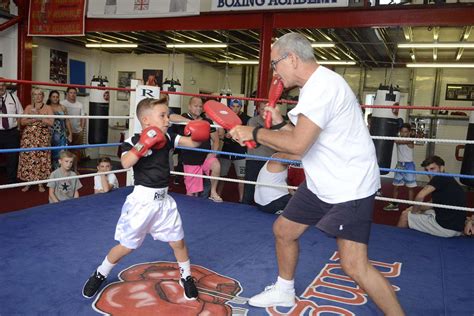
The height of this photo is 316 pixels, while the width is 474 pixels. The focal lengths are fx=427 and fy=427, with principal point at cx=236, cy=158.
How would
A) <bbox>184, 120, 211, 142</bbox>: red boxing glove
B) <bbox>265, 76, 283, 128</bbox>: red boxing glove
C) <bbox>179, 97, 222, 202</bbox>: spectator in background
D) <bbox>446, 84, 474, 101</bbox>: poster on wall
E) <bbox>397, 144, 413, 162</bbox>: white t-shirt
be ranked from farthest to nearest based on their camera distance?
<bbox>446, 84, 474, 101</bbox>: poster on wall, <bbox>397, 144, 413, 162</bbox>: white t-shirt, <bbox>179, 97, 222, 202</bbox>: spectator in background, <bbox>184, 120, 211, 142</bbox>: red boxing glove, <bbox>265, 76, 283, 128</bbox>: red boxing glove

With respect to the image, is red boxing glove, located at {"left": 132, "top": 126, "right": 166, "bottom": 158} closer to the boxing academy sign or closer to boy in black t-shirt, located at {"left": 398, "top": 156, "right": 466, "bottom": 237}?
boy in black t-shirt, located at {"left": 398, "top": 156, "right": 466, "bottom": 237}

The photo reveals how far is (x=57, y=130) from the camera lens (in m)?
5.28

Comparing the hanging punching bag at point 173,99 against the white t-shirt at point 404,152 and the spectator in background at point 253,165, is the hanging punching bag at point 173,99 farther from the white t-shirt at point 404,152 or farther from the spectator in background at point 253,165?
the white t-shirt at point 404,152

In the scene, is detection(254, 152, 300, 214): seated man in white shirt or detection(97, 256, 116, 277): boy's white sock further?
detection(254, 152, 300, 214): seated man in white shirt

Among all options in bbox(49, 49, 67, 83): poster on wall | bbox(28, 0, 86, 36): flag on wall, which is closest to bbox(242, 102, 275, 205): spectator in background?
bbox(28, 0, 86, 36): flag on wall

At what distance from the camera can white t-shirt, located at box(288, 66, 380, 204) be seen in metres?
1.42

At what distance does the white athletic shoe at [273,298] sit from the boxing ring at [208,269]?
0.03 meters

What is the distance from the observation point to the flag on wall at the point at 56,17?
6840mm

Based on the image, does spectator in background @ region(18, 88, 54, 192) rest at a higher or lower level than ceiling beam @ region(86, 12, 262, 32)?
lower

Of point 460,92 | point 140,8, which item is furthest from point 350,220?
point 460,92

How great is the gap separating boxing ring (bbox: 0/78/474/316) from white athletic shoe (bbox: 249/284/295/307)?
3 centimetres

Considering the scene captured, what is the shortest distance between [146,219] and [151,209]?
0.15 feet

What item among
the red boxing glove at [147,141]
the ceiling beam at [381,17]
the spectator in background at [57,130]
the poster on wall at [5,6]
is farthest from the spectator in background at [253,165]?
the poster on wall at [5,6]

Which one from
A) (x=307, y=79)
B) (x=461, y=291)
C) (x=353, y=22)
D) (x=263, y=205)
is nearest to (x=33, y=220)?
Result: (x=263, y=205)
